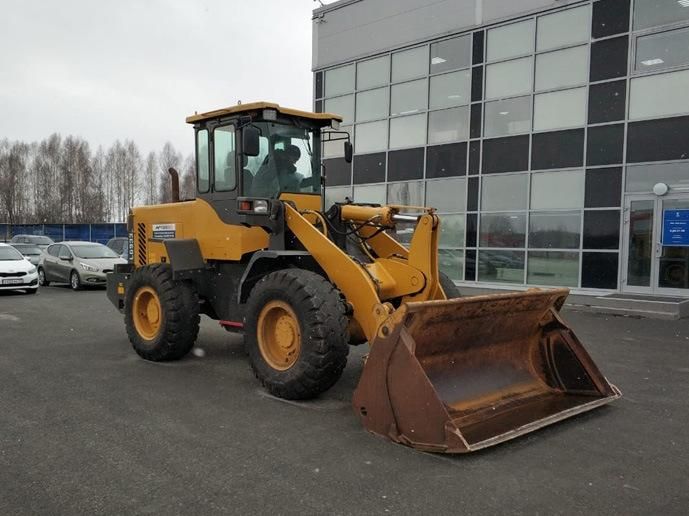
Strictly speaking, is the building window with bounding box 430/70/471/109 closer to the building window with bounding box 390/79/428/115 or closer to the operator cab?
the building window with bounding box 390/79/428/115

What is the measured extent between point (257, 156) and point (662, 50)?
11.5 meters

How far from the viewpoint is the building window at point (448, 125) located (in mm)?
16906

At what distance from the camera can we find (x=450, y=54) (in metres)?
17.2

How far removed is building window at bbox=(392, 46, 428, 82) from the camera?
701 inches

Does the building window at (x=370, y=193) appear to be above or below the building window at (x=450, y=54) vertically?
below

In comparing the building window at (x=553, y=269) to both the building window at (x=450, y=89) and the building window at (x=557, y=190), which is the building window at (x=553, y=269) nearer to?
the building window at (x=557, y=190)

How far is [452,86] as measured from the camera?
1719cm

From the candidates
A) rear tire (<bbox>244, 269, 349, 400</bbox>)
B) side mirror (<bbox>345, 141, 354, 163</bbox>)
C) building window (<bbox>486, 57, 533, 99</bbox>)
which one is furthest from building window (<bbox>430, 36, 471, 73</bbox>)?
rear tire (<bbox>244, 269, 349, 400</bbox>)

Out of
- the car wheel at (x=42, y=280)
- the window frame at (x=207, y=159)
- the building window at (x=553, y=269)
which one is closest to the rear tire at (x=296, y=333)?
the window frame at (x=207, y=159)

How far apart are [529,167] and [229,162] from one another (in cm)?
1076

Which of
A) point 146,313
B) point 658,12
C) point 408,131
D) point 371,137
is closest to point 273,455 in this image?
point 146,313

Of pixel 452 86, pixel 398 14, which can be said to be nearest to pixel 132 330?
pixel 452 86

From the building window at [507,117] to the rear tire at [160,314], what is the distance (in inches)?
450

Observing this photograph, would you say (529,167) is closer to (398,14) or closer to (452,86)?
(452,86)
